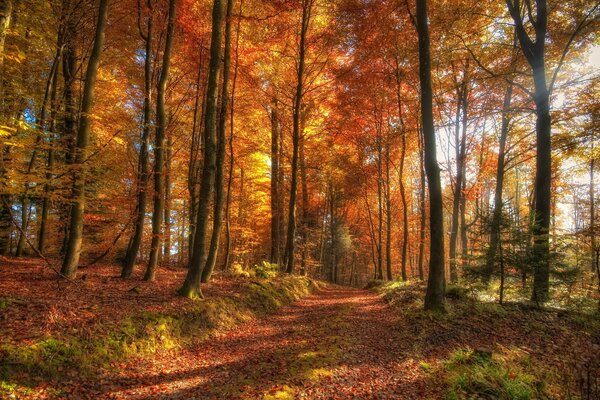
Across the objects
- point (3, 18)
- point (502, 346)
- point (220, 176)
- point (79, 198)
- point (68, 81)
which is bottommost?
point (502, 346)

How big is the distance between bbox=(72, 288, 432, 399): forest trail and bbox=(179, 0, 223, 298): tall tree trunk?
1728 millimetres

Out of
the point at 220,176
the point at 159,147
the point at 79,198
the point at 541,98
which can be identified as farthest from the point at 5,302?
the point at 541,98

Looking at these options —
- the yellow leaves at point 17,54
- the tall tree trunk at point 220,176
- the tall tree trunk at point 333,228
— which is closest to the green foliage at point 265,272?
the tall tree trunk at point 220,176

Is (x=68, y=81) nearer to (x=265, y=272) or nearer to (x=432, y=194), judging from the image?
(x=265, y=272)

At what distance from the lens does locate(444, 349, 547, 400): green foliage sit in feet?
13.5

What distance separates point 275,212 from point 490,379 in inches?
541

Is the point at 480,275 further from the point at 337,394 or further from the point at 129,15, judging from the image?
the point at 129,15

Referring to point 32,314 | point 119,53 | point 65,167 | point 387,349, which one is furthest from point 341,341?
point 119,53

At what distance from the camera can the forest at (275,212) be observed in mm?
4820

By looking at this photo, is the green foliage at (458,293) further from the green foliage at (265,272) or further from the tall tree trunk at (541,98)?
the green foliage at (265,272)

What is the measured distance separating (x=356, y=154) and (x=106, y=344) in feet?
63.4

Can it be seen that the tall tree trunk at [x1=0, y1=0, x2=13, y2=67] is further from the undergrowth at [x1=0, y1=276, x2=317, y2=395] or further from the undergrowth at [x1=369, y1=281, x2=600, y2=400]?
the undergrowth at [x1=369, y1=281, x2=600, y2=400]

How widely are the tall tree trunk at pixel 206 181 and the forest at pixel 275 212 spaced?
63 mm

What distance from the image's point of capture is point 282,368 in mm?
5242
